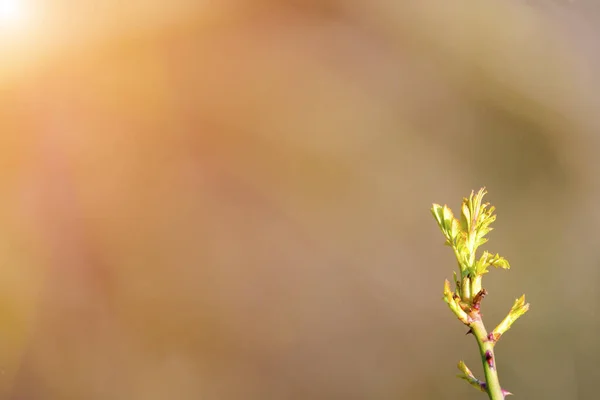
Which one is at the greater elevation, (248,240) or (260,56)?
(260,56)

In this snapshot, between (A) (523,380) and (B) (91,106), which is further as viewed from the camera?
(B) (91,106)

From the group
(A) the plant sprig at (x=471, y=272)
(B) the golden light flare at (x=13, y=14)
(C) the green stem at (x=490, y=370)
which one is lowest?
(C) the green stem at (x=490, y=370)

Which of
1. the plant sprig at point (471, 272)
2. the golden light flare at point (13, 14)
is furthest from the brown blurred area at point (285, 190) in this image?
the plant sprig at point (471, 272)

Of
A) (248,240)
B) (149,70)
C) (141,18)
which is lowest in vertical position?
(248,240)

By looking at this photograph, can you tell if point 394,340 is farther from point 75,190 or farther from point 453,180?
point 75,190

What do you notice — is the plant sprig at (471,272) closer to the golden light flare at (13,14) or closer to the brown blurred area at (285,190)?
the brown blurred area at (285,190)

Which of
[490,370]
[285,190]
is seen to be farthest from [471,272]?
[285,190]

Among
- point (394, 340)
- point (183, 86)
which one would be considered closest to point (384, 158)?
point (394, 340)

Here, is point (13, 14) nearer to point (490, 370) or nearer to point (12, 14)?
point (12, 14)

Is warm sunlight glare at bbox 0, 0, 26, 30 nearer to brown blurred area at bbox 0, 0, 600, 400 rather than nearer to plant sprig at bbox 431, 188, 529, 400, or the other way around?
brown blurred area at bbox 0, 0, 600, 400
